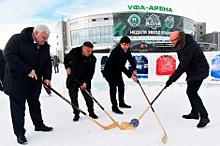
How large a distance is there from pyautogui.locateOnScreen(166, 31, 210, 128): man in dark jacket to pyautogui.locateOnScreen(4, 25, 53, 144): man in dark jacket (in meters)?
1.88

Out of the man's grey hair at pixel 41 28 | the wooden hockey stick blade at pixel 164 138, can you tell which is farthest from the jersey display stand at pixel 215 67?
the man's grey hair at pixel 41 28

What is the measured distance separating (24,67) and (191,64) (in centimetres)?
242

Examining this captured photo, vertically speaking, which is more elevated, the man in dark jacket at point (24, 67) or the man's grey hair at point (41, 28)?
the man's grey hair at point (41, 28)

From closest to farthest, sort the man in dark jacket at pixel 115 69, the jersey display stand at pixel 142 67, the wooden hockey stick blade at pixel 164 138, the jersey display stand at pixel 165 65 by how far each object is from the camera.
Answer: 1. the wooden hockey stick blade at pixel 164 138
2. the man in dark jacket at pixel 115 69
3. the jersey display stand at pixel 165 65
4. the jersey display stand at pixel 142 67

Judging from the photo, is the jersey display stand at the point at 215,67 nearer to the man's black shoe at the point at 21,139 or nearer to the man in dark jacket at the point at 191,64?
the man in dark jacket at the point at 191,64

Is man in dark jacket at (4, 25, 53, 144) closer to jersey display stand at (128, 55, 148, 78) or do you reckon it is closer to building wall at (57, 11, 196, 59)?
jersey display stand at (128, 55, 148, 78)

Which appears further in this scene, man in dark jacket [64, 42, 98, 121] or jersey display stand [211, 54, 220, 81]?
jersey display stand [211, 54, 220, 81]

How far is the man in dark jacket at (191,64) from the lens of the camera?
3.70 metres

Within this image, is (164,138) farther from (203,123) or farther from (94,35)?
(94,35)

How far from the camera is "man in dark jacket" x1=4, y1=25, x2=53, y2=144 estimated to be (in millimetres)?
3096

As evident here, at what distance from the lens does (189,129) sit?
12.3 feet

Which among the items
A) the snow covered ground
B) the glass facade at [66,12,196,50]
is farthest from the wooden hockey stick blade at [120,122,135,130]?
the glass facade at [66,12,196,50]

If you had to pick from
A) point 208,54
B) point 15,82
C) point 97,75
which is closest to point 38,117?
point 15,82

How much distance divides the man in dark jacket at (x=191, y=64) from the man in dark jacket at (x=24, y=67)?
1.88m
